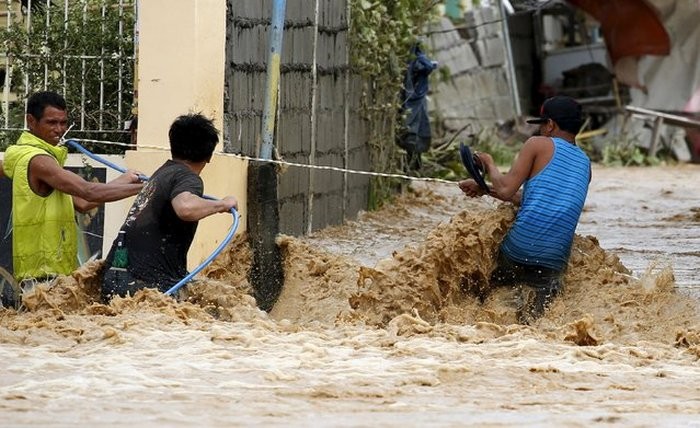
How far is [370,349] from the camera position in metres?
6.23

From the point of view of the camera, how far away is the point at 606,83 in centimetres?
2298

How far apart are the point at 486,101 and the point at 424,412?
17560 millimetres

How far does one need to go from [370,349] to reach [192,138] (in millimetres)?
1609

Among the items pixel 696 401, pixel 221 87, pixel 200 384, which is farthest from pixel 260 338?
pixel 221 87

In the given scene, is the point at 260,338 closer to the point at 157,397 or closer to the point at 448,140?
the point at 157,397

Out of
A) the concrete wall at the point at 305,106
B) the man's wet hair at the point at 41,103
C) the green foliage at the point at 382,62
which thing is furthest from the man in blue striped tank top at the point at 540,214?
the green foliage at the point at 382,62

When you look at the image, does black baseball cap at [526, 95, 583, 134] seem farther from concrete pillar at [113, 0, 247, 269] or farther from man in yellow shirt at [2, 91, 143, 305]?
man in yellow shirt at [2, 91, 143, 305]

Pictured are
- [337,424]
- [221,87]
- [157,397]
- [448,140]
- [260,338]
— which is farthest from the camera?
[448,140]

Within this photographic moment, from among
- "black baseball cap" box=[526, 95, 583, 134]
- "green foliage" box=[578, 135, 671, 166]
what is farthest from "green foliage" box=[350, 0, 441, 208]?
"green foliage" box=[578, 135, 671, 166]

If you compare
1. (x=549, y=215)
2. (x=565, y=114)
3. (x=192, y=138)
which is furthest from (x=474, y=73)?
(x=192, y=138)

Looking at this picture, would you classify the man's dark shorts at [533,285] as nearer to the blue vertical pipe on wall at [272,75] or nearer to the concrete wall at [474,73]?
the blue vertical pipe on wall at [272,75]

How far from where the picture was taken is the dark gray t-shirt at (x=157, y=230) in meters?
7.07

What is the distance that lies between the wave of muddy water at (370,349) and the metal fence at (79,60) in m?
1.41

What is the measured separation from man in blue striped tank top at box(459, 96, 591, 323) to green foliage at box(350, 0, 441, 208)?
14.9ft
